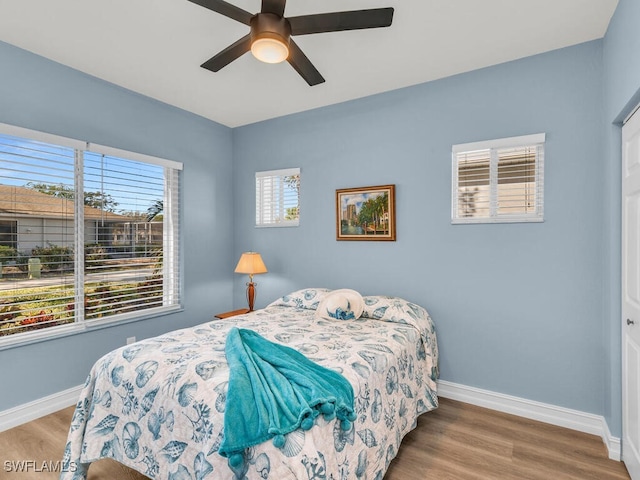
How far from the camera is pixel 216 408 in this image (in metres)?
1.47

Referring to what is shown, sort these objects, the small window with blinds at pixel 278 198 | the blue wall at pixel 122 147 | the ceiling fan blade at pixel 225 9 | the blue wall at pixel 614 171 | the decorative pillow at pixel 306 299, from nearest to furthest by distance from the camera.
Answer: the ceiling fan blade at pixel 225 9
the blue wall at pixel 614 171
the blue wall at pixel 122 147
the decorative pillow at pixel 306 299
the small window with blinds at pixel 278 198

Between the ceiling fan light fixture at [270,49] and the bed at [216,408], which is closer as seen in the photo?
the bed at [216,408]

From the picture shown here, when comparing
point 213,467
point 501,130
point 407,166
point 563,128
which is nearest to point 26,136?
point 213,467

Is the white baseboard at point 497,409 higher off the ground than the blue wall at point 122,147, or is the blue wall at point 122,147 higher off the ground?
the blue wall at point 122,147

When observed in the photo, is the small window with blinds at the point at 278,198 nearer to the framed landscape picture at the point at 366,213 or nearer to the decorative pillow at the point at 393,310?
the framed landscape picture at the point at 366,213

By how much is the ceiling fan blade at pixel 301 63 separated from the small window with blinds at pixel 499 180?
1.39 metres

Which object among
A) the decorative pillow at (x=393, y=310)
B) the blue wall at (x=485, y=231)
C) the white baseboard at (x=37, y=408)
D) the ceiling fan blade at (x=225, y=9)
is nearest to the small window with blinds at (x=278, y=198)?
the blue wall at (x=485, y=231)

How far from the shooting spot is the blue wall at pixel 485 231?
8.09ft

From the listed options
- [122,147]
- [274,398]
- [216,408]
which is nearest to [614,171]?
[274,398]

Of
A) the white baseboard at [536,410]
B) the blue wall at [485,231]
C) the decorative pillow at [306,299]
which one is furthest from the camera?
the decorative pillow at [306,299]

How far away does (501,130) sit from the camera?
2.76m

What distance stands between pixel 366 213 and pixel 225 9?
2.12 metres

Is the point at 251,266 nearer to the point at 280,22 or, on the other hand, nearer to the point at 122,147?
the point at 122,147

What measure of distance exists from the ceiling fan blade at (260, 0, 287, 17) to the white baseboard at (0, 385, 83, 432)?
10.5 feet
